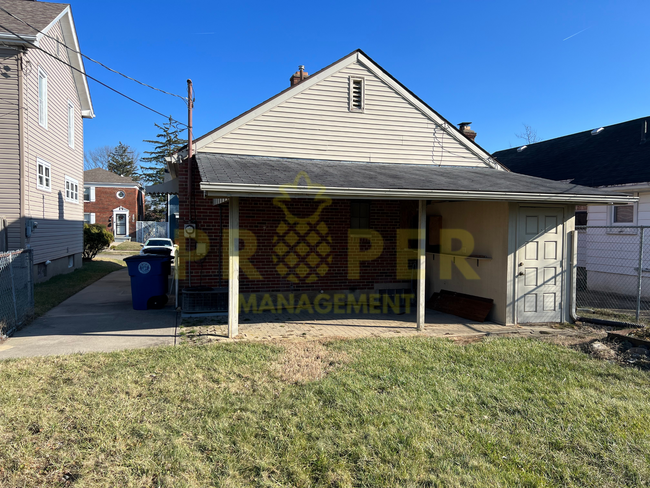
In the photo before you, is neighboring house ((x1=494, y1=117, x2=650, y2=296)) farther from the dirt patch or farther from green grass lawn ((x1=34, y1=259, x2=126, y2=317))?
green grass lawn ((x1=34, y1=259, x2=126, y2=317))

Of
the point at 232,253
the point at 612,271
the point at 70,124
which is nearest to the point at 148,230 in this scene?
the point at 70,124

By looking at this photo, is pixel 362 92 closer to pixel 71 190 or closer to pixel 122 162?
pixel 71 190

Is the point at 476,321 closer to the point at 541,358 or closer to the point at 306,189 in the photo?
the point at 541,358

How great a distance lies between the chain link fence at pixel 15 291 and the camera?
689 centimetres

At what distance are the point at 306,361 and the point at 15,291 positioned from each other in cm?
571

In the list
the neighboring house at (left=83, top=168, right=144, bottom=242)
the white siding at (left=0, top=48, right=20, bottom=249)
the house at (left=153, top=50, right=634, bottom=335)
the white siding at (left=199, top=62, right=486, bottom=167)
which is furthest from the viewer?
the neighboring house at (left=83, top=168, right=144, bottom=242)

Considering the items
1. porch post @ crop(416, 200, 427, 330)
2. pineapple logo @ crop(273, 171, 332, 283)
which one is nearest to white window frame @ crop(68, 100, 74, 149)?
pineapple logo @ crop(273, 171, 332, 283)

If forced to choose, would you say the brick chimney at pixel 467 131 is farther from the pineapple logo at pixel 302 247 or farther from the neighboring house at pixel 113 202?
the neighboring house at pixel 113 202

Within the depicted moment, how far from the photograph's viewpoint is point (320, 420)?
3936 mm

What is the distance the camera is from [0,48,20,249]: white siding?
10.7 meters

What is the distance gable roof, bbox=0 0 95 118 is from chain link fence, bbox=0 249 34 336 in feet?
14.8

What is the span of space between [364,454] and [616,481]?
1.84 metres

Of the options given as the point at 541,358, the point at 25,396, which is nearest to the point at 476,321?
the point at 541,358

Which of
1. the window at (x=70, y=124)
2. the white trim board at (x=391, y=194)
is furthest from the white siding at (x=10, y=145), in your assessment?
the white trim board at (x=391, y=194)
